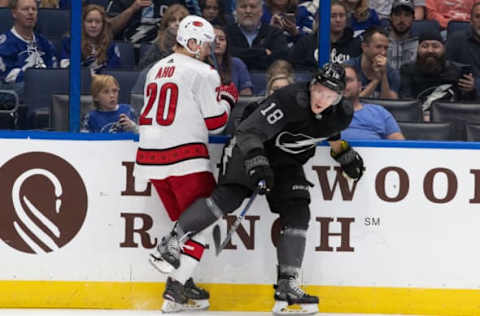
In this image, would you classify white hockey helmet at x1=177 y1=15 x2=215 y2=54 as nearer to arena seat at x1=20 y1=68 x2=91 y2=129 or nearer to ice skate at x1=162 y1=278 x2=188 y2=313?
arena seat at x1=20 y1=68 x2=91 y2=129

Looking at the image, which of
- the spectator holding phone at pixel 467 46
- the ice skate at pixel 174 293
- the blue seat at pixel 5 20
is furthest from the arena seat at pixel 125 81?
the spectator holding phone at pixel 467 46

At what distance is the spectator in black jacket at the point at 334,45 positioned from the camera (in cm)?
493

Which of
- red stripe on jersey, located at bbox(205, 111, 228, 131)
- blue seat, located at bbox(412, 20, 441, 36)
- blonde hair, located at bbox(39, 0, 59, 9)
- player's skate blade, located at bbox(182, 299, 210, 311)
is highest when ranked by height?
blonde hair, located at bbox(39, 0, 59, 9)

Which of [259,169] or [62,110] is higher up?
[62,110]

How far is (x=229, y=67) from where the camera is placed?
4.95m

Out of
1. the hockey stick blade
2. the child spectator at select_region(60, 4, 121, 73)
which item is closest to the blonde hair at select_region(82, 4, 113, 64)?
the child spectator at select_region(60, 4, 121, 73)

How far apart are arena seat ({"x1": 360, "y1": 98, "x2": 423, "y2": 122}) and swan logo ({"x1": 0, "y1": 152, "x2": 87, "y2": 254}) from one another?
1458 millimetres

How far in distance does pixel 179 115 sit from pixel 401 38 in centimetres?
115

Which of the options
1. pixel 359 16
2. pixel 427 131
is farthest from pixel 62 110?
pixel 427 131

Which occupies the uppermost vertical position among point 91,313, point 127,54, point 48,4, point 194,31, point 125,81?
point 48,4

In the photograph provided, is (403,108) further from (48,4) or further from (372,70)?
(48,4)

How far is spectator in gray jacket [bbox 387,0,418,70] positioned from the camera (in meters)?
5.04

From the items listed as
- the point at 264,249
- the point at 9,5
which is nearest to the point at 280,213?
the point at 264,249

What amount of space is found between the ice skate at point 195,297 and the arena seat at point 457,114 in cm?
134
